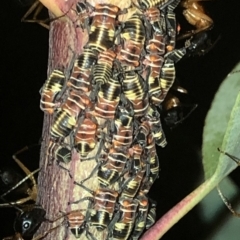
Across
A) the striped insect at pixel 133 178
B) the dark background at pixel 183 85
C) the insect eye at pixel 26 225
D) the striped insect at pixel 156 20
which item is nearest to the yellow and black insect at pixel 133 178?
the striped insect at pixel 133 178

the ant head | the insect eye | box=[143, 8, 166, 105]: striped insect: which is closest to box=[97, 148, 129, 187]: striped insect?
box=[143, 8, 166, 105]: striped insect

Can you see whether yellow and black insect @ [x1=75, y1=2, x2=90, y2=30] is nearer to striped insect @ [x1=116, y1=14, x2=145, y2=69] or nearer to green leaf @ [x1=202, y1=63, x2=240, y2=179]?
striped insect @ [x1=116, y1=14, x2=145, y2=69]

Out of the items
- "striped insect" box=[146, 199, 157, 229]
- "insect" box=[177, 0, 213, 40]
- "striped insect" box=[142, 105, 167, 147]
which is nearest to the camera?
"striped insect" box=[142, 105, 167, 147]

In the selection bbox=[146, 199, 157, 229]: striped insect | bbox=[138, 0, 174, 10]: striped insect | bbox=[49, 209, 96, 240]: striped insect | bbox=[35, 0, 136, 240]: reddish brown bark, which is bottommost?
bbox=[146, 199, 157, 229]: striped insect

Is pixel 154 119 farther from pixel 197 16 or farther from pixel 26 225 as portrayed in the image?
pixel 197 16

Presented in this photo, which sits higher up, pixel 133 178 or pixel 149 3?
pixel 149 3

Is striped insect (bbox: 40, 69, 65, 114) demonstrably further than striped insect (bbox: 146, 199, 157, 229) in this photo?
No

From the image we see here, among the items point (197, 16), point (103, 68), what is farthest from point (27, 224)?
point (197, 16)
